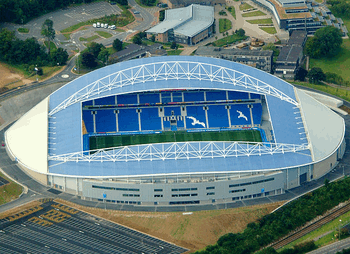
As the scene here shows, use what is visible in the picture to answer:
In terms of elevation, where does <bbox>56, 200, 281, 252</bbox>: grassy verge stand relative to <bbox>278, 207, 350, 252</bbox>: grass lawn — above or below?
below

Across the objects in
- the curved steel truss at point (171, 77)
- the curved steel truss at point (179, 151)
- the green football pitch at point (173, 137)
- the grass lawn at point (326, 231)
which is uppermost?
the curved steel truss at point (171, 77)

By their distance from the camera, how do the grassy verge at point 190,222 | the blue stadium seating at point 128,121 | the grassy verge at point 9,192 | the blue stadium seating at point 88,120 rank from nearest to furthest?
1. the grassy verge at point 190,222
2. the grassy verge at point 9,192
3. the blue stadium seating at point 88,120
4. the blue stadium seating at point 128,121

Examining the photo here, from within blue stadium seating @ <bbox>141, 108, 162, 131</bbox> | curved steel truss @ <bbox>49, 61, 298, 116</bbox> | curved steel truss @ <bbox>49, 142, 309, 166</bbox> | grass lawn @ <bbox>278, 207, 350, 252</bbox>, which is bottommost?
grass lawn @ <bbox>278, 207, 350, 252</bbox>

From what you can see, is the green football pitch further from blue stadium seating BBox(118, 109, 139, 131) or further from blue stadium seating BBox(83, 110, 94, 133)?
blue stadium seating BBox(83, 110, 94, 133)

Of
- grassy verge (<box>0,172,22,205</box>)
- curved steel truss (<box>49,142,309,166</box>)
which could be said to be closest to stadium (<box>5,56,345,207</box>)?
curved steel truss (<box>49,142,309,166</box>)

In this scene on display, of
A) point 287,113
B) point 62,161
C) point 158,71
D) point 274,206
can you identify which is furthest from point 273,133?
point 62,161

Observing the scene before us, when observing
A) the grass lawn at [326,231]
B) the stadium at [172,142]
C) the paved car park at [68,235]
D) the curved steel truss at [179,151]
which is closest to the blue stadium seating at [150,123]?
the stadium at [172,142]

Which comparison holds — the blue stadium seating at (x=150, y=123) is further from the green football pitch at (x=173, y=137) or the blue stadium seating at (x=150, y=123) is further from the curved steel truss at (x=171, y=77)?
the curved steel truss at (x=171, y=77)

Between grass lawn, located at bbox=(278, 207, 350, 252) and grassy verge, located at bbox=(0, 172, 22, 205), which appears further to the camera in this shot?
grassy verge, located at bbox=(0, 172, 22, 205)
